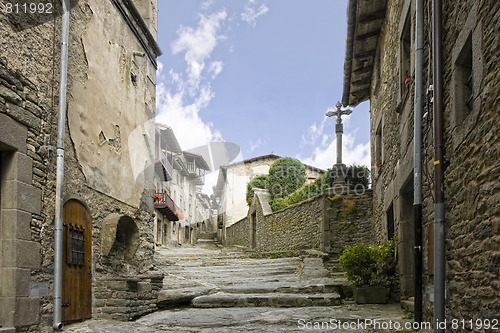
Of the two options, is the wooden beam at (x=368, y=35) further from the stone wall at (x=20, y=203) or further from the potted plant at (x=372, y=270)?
the stone wall at (x=20, y=203)

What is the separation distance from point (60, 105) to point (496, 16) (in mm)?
4974

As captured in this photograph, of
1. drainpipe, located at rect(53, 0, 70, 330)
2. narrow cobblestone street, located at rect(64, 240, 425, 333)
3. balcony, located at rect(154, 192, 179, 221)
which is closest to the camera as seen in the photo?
drainpipe, located at rect(53, 0, 70, 330)

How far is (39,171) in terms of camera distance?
566 cm

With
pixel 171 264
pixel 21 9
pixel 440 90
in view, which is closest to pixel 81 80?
pixel 21 9

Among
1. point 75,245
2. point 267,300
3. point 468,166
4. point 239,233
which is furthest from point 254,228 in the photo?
point 468,166

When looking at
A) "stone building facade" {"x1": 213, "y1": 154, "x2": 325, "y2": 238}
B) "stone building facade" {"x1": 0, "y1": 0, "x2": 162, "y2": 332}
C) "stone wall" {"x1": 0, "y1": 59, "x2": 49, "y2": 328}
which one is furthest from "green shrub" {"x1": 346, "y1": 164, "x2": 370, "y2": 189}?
"stone building facade" {"x1": 213, "y1": 154, "x2": 325, "y2": 238}

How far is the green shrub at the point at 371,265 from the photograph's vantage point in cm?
769

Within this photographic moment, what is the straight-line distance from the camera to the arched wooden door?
6.16m

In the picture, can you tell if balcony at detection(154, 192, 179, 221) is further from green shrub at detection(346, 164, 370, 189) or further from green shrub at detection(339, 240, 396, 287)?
green shrub at detection(339, 240, 396, 287)

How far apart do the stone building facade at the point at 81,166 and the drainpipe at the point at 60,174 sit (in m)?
0.08

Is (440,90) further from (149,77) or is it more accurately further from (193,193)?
(193,193)

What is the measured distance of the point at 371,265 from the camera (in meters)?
7.79

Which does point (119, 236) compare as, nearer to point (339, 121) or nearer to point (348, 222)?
point (348, 222)

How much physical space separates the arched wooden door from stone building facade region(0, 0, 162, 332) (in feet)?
0.05
